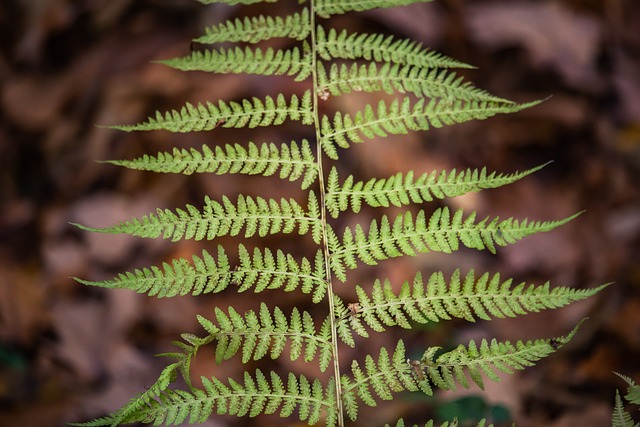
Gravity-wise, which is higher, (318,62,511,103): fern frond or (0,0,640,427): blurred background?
(318,62,511,103): fern frond

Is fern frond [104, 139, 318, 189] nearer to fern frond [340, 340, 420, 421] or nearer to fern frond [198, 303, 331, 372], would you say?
fern frond [198, 303, 331, 372]

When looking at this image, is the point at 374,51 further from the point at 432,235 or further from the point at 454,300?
the point at 454,300

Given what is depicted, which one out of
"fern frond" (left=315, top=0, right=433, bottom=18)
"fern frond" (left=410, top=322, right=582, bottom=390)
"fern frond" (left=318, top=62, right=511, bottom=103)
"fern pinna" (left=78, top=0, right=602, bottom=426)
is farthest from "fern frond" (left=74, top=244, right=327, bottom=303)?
"fern frond" (left=315, top=0, right=433, bottom=18)

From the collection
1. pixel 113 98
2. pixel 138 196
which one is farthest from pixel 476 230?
pixel 113 98

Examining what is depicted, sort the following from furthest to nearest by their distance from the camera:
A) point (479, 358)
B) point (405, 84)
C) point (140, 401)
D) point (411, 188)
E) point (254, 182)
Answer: point (254, 182)
point (405, 84)
point (411, 188)
point (479, 358)
point (140, 401)

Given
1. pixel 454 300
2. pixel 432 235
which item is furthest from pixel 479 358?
pixel 432 235

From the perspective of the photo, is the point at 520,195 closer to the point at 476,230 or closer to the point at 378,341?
the point at 378,341

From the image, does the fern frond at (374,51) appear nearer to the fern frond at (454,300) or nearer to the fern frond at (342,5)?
the fern frond at (342,5)

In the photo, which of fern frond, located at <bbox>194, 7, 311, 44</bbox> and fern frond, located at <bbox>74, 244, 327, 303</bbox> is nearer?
fern frond, located at <bbox>74, 244, 327, 303</bbox>

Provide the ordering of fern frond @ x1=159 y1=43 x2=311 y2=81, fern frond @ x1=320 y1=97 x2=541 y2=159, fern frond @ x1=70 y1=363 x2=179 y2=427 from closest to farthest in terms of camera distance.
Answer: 1. fern frond @ x1=70 y1=363 x2=179 y2=427
2. fern frond @ x1=320 y1=97 x2=541 y2=159
3. fern frond @ x1=159 y1=43 x2=311 y2=81
